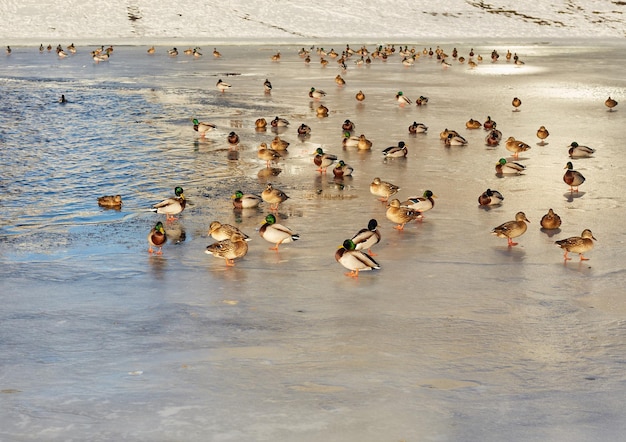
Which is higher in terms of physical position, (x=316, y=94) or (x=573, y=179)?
(x=573, y=179)

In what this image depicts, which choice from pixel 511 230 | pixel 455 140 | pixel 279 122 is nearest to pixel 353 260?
pixel 511 230

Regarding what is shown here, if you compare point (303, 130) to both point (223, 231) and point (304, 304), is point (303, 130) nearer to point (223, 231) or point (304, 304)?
point (223, 231)

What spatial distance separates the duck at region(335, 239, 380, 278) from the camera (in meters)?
11.2

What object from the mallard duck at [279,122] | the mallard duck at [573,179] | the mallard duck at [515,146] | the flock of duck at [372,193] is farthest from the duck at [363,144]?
the mallard duck at [573,179]

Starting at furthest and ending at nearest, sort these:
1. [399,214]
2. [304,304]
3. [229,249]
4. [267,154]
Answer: [267,154]
[399,214]
[229,249]
[304,304]

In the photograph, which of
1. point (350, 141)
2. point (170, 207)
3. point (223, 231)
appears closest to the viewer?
point (223, 231)

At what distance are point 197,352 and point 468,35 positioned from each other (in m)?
68.9

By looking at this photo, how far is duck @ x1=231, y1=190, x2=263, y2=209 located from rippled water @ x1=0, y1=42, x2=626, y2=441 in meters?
0.33

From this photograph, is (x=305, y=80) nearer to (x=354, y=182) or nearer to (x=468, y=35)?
(x=354, y=182)

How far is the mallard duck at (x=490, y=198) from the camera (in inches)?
595

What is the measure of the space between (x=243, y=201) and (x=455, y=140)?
316 inches

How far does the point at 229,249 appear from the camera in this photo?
11.8m

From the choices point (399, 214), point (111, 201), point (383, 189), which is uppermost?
point (399, 214)

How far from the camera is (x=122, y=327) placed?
31.4ft
